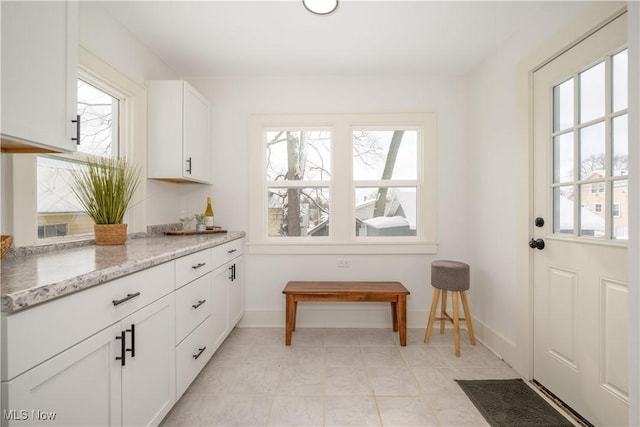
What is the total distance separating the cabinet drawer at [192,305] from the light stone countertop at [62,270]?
249 mm

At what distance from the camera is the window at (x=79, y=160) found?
169 cm

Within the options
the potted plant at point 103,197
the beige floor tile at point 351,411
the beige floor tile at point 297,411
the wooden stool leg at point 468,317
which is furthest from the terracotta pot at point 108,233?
the wooden stool leg at point 468,317

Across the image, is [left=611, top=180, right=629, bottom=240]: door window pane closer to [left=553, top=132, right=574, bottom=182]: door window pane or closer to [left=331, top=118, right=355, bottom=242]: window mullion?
[left=553, top=132, right=574, bottom=182]: door window pane

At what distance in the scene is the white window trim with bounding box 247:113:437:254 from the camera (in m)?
2.94

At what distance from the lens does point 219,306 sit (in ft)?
7.48

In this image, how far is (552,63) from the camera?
1848 millimetres

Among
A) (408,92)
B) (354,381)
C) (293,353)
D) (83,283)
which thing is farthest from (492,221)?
(83,283)

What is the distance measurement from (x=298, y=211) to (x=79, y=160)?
1848 mm

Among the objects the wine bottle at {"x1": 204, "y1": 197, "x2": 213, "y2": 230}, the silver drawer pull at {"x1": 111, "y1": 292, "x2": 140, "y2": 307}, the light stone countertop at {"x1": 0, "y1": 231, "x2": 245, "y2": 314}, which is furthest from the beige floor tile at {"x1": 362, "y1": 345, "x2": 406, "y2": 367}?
the wine bottle at {"x1": 204, "y1": 197, "x2": 213, "y2": 230}

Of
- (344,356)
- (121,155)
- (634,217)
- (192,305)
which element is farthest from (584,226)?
(121,155)

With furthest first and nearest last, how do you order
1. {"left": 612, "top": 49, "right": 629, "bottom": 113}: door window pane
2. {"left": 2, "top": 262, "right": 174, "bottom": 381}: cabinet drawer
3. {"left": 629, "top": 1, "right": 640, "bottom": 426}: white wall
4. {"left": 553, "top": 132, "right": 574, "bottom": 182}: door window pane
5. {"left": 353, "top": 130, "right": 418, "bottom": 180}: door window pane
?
1. {"left": 353, "top": 130, "right": 418, "bottom": 180}: door window pane
2. {"left": 553, "top": 132, "right": 574, "bottom": 182}: door window pane
3. {"left": 612, "top": 49, "right": 629, "bottom": 113}: door window pane
4. {"left": 629, "top": 1, "right": 640, "bottom": 426}: white wall
5. {"left": 2, "top": 262, "right": 174, "bottom": 381}: cabinet drawer

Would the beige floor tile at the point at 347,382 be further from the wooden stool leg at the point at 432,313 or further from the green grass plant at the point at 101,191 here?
the green grass plant at the point at 101,191

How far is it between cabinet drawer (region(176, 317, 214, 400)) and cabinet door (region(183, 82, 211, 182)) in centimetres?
132

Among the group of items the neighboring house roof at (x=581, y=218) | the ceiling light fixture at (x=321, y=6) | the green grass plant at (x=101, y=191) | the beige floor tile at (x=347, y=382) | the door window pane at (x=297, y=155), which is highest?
the ceiling light fixture at (x=321, y=6)
